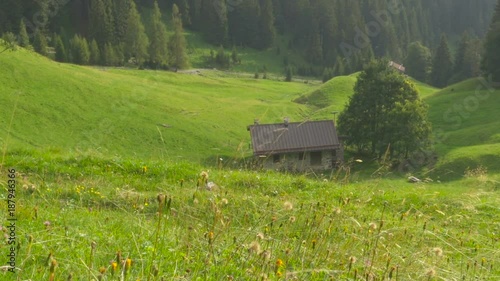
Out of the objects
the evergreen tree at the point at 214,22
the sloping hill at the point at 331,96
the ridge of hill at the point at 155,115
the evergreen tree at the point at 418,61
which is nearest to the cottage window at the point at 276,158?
the ridge of hill at the point at 155,115

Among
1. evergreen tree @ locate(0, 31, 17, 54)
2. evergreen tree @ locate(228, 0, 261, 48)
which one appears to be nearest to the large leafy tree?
evergreen tree @ locate(0, 31, 17, 54)

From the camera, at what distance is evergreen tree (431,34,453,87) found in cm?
11381

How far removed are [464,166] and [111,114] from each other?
34898mm

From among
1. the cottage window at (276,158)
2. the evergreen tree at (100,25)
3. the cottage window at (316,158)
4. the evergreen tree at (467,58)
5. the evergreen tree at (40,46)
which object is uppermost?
the evergreen tree at (100,25)

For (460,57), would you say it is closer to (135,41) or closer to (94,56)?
(135,41)

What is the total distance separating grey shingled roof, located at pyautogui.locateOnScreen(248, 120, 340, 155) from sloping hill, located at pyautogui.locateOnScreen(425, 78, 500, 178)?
1045cm

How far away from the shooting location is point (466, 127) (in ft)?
200

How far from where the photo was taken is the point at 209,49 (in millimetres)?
143375

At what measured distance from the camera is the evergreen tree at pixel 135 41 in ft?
321

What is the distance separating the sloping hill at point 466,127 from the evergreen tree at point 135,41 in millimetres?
53753

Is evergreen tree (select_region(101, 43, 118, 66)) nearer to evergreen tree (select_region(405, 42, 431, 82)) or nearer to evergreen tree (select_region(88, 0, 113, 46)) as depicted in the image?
evergreen tree (select_region(88, 0, 113, 46))

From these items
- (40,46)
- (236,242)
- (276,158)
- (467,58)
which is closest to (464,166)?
(276,158)

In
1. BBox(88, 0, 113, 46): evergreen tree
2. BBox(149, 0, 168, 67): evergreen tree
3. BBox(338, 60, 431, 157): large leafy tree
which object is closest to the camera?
BBox(338, 60, 431, 157): large leafy tree

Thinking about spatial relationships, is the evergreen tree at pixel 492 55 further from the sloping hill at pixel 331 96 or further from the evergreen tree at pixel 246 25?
the evergreen tree at pixel 246 25
